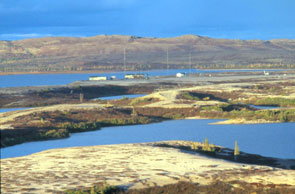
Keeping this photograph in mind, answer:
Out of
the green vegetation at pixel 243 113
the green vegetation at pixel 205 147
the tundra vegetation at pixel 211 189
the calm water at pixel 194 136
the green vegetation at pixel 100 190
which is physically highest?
the green vegetation at pixel 100 190

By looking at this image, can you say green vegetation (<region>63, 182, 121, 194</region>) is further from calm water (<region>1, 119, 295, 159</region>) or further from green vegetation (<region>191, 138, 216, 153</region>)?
green vegetation (<region>191, 138, 216, 153</region>)

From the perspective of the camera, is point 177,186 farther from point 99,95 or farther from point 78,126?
point 99,95

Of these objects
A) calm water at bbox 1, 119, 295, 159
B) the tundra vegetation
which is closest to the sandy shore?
the tundra vegetation

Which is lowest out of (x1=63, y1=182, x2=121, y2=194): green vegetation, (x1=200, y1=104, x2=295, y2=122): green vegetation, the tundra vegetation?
(x1=200, y1=104, x2=295, y2=122): green vegetation

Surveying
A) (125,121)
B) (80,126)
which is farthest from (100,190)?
(125,121)

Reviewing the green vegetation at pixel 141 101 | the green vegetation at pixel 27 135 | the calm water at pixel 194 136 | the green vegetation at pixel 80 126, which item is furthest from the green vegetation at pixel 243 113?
the green vegetation at pixel 27 135

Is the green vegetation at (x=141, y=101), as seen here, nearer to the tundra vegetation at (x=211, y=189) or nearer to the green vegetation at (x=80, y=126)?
the green vegetation at (x=80, y=126)

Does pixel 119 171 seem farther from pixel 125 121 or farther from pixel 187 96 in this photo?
pixel 187 96

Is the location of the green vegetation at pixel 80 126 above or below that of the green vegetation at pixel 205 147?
below
